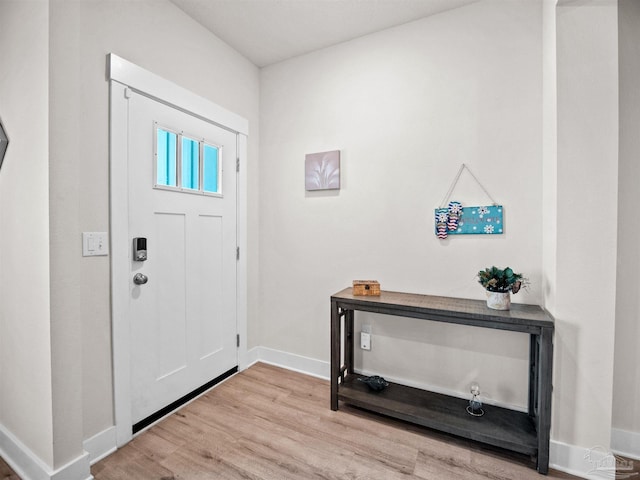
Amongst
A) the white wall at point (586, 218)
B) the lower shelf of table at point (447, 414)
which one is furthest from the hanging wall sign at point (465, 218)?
the lower shelf of table at point (447, 414)

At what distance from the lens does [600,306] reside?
1.47m

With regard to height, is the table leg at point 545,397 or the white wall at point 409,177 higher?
the white wall at point 409,177

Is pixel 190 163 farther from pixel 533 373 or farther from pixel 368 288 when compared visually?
pixel 533 373

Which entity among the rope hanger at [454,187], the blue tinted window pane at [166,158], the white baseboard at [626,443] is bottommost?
the white baseboard at [626,443]

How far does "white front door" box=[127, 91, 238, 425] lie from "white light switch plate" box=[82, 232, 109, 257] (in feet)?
0.53

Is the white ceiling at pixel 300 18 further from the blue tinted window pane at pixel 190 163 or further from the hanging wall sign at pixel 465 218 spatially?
the hanging wall sign at pixel 465 218

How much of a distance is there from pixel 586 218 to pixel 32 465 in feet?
9.60

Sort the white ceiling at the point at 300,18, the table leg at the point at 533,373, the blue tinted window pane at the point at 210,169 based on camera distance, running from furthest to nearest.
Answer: the blue tinted window pane at the point at 210,169 < the white ceiling at the point at 300,18 < the table leg at the point at 533,373

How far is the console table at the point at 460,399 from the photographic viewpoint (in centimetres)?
150

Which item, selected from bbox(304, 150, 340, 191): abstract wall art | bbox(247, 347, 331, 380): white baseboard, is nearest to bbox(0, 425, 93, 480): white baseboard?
bbox(247, 347, 331, 380): white baseboard

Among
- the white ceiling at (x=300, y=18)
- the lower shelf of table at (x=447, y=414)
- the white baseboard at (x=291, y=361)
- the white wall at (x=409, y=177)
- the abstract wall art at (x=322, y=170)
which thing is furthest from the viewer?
the white baseboard at (x=291, y=361)

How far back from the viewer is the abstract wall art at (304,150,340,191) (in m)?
2.38

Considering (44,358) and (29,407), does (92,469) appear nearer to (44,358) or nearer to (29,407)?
(29,407)

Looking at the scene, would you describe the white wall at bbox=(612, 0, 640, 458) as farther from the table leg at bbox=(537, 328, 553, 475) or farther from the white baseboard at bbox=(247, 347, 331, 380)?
the white baseboard at bbox=(247, 347, 331, 380)
